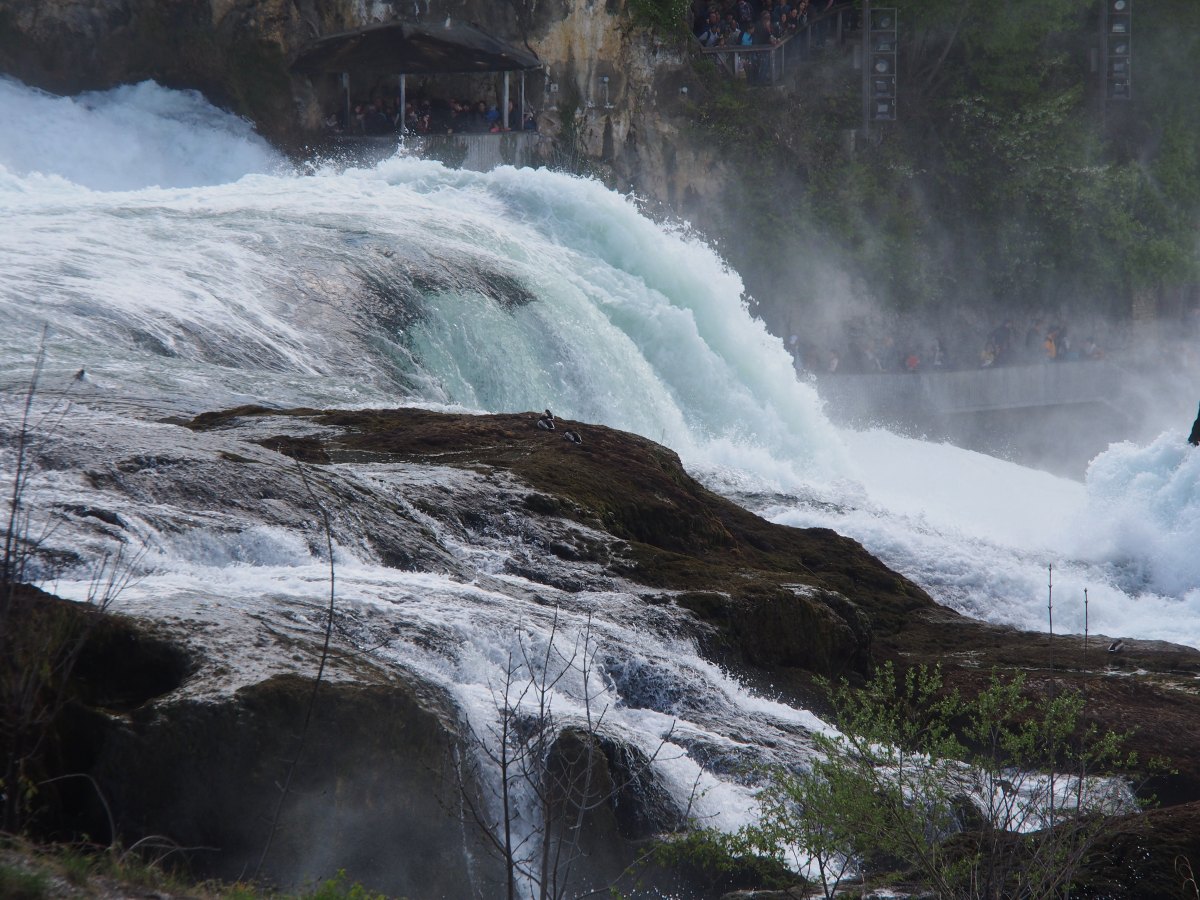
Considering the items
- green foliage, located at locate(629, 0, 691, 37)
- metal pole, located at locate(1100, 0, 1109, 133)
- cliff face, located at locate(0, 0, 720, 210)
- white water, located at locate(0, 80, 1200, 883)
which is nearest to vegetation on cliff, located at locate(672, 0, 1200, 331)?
metal pole, located at locate(1100, 0, 1109, 133)

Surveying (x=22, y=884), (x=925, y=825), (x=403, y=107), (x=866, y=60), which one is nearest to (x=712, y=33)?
(x=866, y=60)

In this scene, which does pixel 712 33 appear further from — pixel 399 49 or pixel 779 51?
pixel 399 49

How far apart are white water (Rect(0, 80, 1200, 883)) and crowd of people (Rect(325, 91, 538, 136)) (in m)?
2.08

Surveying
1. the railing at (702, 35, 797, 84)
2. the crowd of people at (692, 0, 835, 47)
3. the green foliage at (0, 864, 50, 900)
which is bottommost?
the green foliage at (0, 864, 50, 900)

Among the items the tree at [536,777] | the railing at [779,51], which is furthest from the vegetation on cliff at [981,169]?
the tree at [536,777]

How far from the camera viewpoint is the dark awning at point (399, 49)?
27484 mm

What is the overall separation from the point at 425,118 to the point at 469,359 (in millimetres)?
13063

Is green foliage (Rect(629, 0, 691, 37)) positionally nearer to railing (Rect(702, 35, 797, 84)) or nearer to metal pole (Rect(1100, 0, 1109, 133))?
railing (Rect(702, 35, 797, 84))

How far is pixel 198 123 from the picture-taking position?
27438mm

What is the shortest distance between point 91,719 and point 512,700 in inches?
80.5

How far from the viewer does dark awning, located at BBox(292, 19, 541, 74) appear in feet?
90.2

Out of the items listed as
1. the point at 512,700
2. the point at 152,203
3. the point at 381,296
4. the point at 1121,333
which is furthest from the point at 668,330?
the point at 1121,333

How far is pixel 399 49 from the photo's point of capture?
27672 mm

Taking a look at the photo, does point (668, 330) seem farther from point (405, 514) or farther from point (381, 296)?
point (405, 514)
